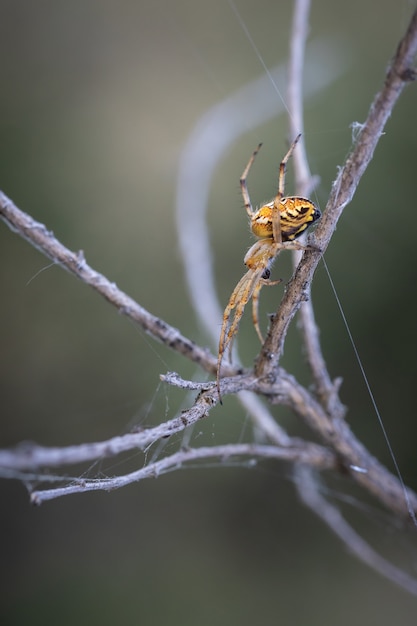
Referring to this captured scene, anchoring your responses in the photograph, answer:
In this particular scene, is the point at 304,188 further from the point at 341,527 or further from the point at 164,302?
the point at 164,302

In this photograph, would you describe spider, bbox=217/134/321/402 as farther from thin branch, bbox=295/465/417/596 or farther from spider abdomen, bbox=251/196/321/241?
thin branch, bbox=295/465/417/596

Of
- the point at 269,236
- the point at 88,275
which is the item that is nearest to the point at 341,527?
the point at 269,236

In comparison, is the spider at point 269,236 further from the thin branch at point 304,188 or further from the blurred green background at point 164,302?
the blurred green background at point 164,302

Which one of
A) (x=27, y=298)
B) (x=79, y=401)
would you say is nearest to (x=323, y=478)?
(x=79, y=401)

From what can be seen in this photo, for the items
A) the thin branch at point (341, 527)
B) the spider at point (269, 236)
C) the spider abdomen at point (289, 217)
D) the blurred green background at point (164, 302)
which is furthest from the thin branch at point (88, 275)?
the blurred green background at point (164, 302)

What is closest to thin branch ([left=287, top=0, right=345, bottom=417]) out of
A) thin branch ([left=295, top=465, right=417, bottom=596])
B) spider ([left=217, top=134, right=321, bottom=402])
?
spider ([left=217, top=134, right=321, bottom=402])

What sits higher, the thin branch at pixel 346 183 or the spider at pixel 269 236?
the spider at pixel 269 236
